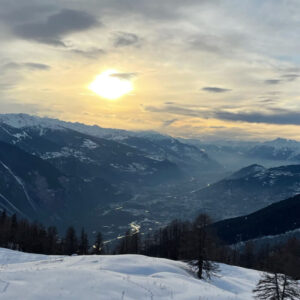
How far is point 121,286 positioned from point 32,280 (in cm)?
641

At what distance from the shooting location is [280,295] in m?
32.5

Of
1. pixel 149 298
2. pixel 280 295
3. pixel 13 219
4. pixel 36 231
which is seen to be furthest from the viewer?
pixel 13 219

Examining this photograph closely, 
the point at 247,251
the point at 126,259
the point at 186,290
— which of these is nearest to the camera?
the point at 186,290

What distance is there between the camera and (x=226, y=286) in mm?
43969

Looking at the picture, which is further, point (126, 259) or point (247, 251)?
point (247, 251)

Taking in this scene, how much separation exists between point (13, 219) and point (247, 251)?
302 ft

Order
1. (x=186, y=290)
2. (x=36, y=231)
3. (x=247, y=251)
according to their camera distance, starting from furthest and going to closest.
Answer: (x=247, y=251) → (x=36, y=231) → (x=186, y=290)

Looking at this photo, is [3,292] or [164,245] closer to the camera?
[3,292]

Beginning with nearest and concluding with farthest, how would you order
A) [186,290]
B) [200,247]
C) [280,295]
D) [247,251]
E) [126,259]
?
[186,290] → [280,295] → [126,259] → [200,247] → [247,251]

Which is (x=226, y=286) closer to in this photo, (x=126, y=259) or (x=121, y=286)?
(x=126, y=259)

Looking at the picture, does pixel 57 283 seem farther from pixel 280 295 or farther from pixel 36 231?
pixel 36 231

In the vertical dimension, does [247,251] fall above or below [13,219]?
below

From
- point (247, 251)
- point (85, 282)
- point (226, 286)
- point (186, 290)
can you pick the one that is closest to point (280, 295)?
point (186, 290)

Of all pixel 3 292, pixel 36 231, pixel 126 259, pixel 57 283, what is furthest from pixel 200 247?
pixel 36 231
